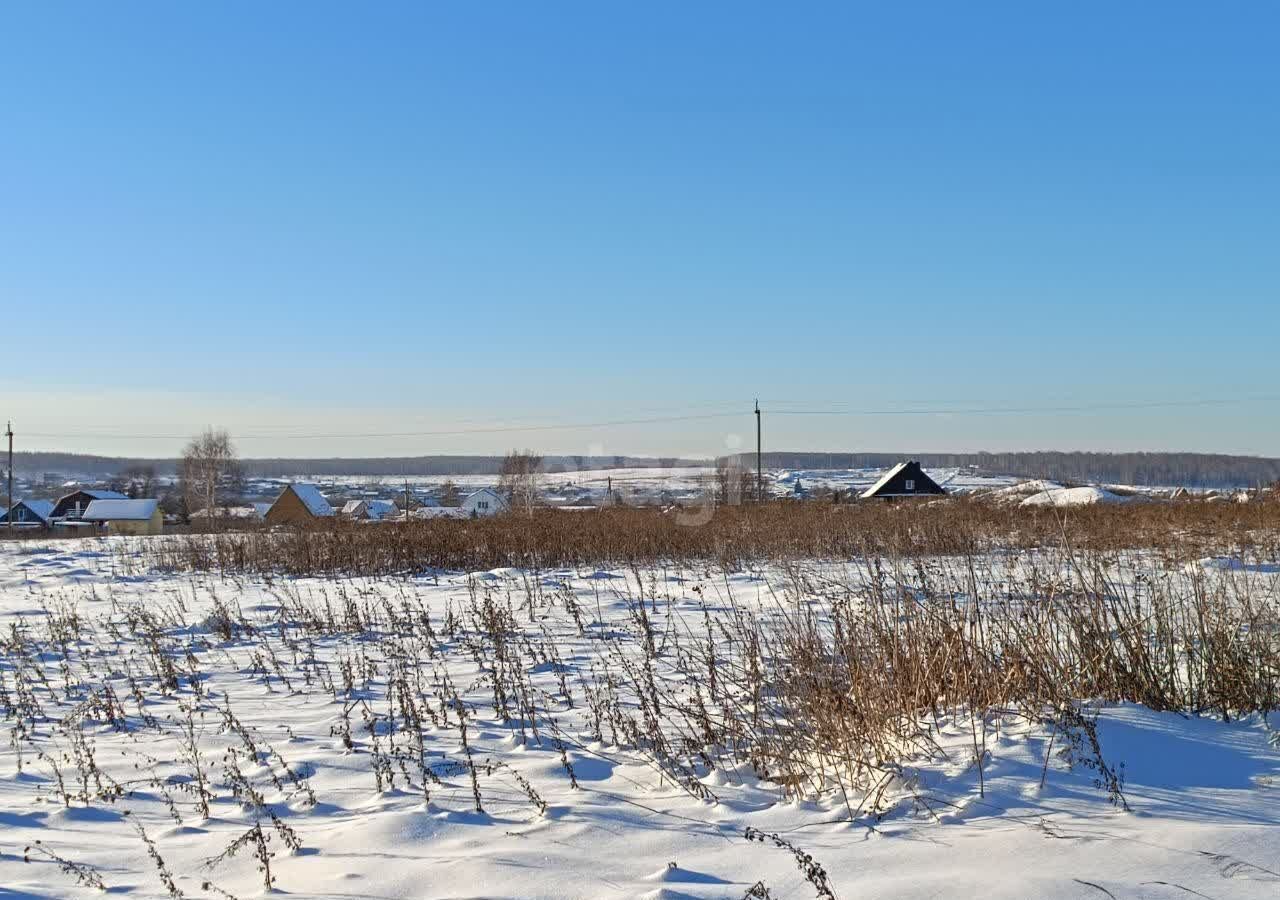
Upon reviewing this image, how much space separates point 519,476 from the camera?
54188mm

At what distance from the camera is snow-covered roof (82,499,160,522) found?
5678 centimetres

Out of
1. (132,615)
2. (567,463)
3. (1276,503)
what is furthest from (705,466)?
(567,463)

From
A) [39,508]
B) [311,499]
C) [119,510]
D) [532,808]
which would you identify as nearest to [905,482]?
[311,499]

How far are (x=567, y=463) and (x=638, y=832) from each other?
126059mm

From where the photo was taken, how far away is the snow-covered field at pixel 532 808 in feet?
9.91

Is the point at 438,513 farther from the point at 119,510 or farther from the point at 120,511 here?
the point at 119,510

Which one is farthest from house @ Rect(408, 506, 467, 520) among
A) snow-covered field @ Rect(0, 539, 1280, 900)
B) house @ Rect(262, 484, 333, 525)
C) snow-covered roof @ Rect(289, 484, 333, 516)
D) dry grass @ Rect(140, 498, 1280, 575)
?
snow-covered field @ Rect(0, 539, 1280, 900)

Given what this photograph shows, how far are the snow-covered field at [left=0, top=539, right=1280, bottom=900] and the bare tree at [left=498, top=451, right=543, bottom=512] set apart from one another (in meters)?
44.0

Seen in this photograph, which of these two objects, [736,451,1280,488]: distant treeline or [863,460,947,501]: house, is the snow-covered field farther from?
[736,451,1280,488]: distant treeline

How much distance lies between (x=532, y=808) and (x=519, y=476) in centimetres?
5049

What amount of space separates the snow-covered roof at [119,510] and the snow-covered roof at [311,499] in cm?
1076

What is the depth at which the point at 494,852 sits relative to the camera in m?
3.54

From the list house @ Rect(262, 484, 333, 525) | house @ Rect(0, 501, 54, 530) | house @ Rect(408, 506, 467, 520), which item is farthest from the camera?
house @ Rect(0, 501, 54, 530)

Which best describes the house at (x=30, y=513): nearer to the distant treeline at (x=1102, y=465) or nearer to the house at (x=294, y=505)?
the house at (x=294, y=505)
